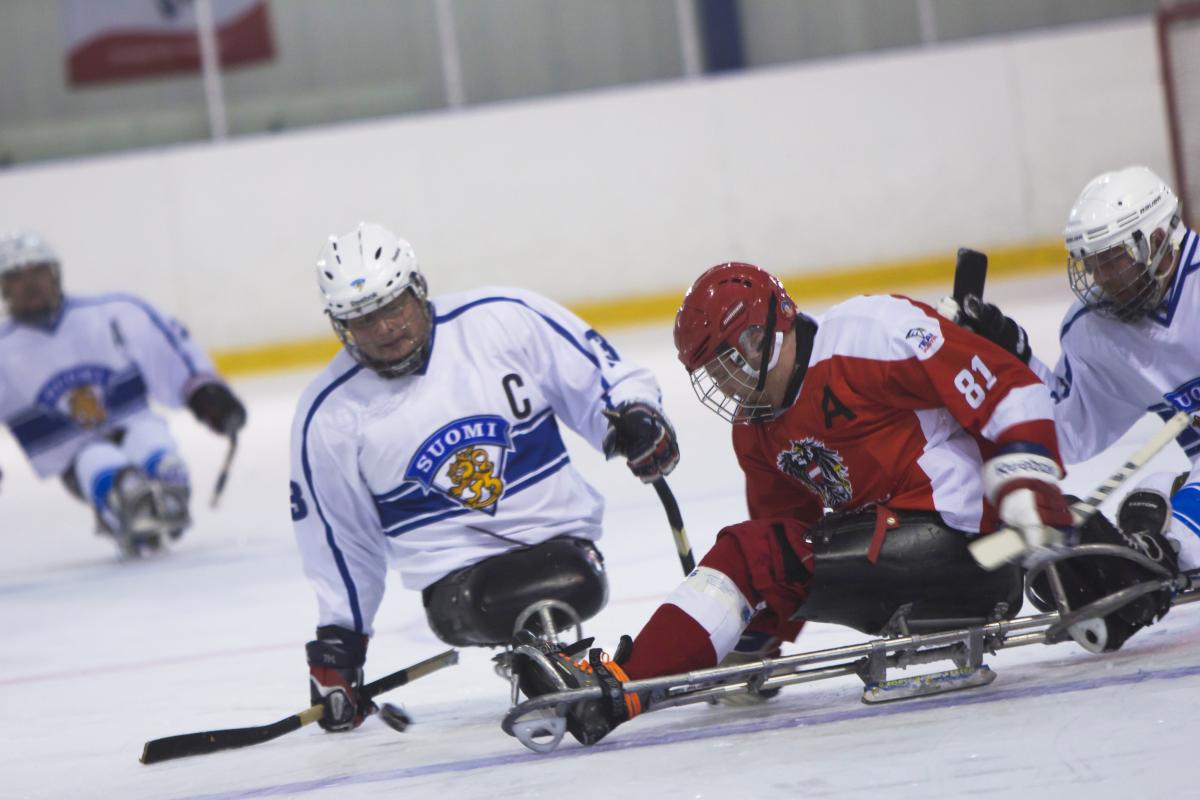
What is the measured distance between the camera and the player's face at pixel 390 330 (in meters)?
3.42

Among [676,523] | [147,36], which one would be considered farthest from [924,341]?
[147,36]

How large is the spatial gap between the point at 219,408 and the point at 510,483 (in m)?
3.15

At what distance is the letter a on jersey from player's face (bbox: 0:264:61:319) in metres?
3.53

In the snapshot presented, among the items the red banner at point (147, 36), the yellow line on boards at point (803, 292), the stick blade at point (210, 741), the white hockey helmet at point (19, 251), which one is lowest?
the yellow line on boards at point (803, 292)

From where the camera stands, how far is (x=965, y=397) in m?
2.86

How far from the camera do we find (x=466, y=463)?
136 inches

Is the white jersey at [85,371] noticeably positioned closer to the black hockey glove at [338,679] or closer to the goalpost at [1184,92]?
the black hockey glove at [338,679]

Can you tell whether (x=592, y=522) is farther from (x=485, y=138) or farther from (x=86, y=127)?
(x=86, y=127)

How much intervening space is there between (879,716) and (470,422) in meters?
1.05

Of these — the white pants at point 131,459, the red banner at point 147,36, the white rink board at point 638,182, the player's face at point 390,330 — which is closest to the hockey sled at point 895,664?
the player's face at point 390,330

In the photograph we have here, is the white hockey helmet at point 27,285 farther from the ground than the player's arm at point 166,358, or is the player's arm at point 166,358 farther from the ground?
the white hockey helmet at point 27,285

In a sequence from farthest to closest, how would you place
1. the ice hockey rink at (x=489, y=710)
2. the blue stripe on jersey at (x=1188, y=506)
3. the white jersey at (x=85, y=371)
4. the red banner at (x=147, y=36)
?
1. the red banner at (x=147, y=36)
2. the white jersey at (x=85, y=371)
3. the blue stripe on jersey at (x=1188, y=506)
4. the ice hockey rink at (x=489, y=710)

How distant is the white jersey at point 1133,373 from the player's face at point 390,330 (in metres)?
1.26

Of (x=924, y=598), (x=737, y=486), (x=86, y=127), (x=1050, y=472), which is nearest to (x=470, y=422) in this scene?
(x=924, y=598)
